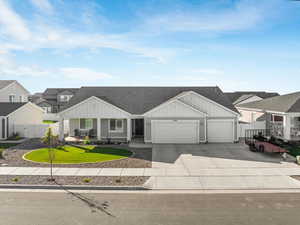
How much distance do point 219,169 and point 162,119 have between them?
8603mm

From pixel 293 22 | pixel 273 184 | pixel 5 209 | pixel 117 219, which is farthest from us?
pixel 293 22

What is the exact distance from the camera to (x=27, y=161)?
14703 mm

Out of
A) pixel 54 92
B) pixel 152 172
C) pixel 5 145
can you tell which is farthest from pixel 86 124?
pixel 54 92

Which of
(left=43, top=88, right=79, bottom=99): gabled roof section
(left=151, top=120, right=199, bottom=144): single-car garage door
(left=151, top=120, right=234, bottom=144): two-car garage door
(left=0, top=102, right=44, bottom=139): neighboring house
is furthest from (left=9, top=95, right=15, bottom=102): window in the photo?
(left=43, top=88, right=79, bottom=99): gabled roof section

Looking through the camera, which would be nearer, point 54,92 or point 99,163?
point 99,163

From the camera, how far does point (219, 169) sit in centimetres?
1327

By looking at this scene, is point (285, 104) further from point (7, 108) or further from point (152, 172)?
point (7, 108)

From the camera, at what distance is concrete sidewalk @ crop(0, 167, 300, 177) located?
1229 centimetres

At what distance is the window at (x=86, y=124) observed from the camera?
77.2 feet

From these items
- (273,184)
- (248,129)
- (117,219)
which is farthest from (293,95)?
(117,219)

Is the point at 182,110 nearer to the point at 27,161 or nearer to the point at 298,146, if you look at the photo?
the point at 298,146

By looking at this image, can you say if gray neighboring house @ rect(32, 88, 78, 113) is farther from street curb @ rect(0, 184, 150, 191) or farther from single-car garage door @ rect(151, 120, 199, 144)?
street curb @ rect(0, 184, 150, 191)

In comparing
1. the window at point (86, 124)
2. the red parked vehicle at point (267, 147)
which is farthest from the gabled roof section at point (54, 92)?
the red parked vehicle at point (267, 147)

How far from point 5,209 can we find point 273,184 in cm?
1131
